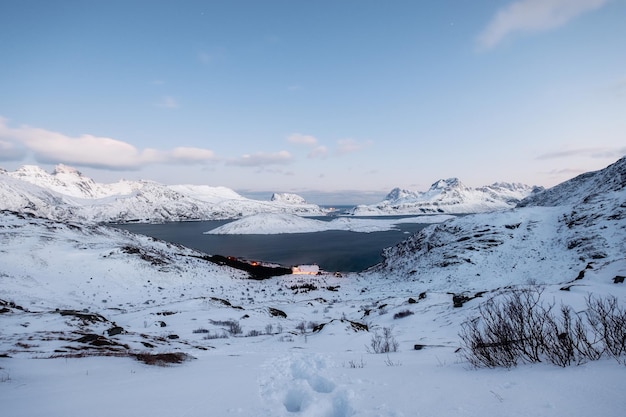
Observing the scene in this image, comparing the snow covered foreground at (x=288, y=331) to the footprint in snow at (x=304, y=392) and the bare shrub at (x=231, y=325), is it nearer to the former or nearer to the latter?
the footprint in snow at (x=304, y=392)

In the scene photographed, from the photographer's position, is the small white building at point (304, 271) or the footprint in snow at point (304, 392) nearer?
the footprint in snow at point (304, 392)

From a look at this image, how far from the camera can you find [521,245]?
111 feet

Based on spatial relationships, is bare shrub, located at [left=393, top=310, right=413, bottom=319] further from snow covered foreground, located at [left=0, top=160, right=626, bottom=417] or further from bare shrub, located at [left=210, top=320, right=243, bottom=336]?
bare shrub, located at [left=210, top=320, right=243, bottom=336]

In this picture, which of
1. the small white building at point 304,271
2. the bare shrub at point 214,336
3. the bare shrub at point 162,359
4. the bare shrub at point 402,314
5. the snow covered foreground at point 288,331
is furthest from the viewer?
the small white building at point 304,271

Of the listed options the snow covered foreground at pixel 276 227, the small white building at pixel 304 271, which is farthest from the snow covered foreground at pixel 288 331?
the snow covered foreground at pixel 276 227

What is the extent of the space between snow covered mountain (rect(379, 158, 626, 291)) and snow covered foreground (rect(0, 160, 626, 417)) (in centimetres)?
21

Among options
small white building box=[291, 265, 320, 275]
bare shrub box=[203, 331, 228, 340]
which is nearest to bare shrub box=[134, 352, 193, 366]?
bare shrub box=[203, 331, 228, 340]

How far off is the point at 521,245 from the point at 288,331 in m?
32.0

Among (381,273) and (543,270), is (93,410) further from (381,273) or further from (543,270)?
(381,273)

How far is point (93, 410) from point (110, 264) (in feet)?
113

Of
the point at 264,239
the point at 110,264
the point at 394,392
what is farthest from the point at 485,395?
the point at 264,239

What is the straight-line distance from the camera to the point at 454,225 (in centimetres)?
4300

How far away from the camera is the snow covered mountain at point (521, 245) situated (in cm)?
2727

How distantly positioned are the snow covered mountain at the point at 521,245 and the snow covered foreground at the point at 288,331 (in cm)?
21
